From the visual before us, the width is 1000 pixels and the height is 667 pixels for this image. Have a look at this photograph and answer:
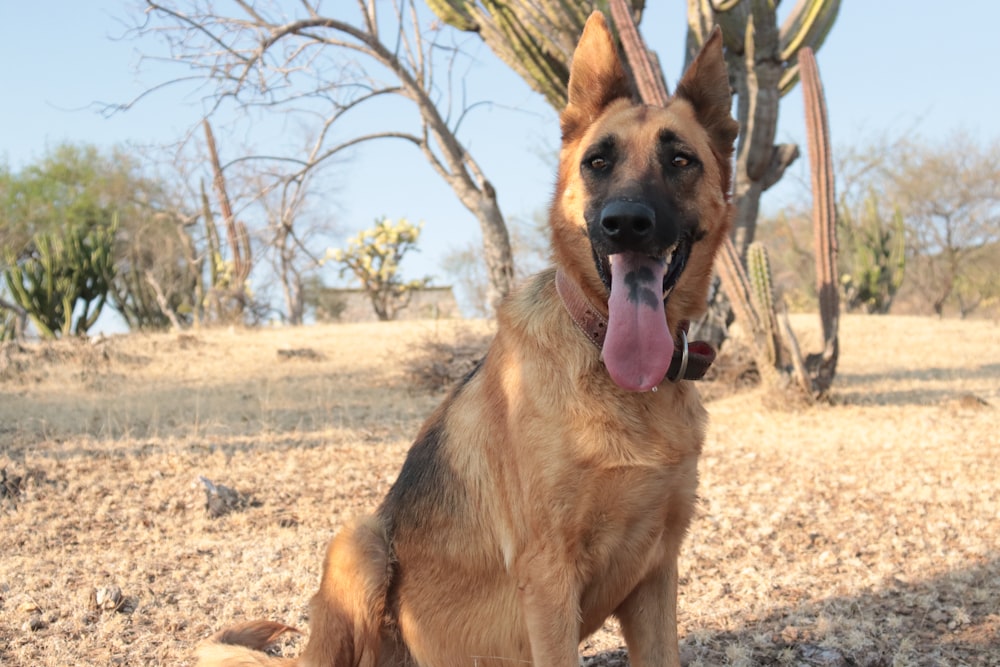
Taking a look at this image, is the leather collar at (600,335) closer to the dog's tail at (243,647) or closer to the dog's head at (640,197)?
the dog's head at (640,197)

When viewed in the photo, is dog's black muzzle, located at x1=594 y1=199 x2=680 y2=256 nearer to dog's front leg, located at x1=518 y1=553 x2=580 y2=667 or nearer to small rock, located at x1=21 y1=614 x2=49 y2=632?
dog's front leg, located at x1=518 y1=553 x2=580 y2=667

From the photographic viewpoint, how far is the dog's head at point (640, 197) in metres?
2.48

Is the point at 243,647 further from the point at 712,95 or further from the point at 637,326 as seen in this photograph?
the point at 712,95

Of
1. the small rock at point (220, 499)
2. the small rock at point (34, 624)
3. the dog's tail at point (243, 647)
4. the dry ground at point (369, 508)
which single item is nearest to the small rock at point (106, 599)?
the dry ground at point (369, 508)

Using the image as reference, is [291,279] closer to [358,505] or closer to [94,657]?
[358,505]

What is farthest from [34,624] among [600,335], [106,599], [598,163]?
[598,163]

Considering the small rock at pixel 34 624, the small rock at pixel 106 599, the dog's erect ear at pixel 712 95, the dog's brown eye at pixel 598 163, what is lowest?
the small rock at pixel 34 624

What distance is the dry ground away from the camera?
12.4ft

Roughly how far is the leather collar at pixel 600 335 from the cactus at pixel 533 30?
25.4ft

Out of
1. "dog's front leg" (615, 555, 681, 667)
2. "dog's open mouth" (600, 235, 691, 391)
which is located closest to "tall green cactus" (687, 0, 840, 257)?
"dog's open mouth" (600, 235, 691, 391)

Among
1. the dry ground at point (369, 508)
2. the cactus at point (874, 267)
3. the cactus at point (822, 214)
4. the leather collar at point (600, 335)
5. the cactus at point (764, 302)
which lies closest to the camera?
the leather collar at point (600, 335)

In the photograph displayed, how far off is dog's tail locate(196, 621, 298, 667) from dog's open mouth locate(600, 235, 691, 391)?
163cm

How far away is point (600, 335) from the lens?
2.58 meters

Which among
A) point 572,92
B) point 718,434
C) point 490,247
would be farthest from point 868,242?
point 572,92
